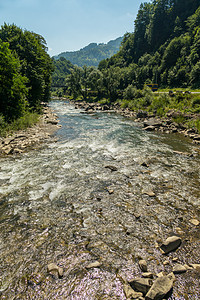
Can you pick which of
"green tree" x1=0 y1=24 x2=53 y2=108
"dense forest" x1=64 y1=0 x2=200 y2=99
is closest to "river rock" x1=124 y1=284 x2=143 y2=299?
"green tree" x1=0 y1=24 x2=53 y2=108

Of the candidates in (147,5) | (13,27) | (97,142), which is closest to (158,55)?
(147,5)

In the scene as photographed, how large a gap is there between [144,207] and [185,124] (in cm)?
1893

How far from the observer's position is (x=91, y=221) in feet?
19.2

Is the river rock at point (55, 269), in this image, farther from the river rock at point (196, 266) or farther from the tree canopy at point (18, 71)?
the tree canopy at point (18, 71)

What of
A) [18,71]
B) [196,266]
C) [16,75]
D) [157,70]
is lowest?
[196,266]

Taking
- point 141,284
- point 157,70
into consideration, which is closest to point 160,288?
point 141,284

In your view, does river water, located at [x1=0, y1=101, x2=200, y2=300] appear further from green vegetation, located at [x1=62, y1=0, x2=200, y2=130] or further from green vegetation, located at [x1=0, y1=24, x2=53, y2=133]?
green vegetation, located at [x1=62, y1=0, x2=200, y2=130]

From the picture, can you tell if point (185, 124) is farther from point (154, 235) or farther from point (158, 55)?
point (158, 55)

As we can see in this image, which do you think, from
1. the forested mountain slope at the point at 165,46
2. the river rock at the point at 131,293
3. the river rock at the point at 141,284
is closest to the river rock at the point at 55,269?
the river rock at the point at 131,293

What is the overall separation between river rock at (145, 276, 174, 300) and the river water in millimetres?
262

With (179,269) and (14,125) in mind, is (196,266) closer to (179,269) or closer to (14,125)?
(179,269)

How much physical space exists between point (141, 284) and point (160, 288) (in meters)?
0.42

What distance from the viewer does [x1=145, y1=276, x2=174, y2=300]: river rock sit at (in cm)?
332

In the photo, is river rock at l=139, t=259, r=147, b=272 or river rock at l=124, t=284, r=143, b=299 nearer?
river rock at l=124, t=284, r=143, b=299
